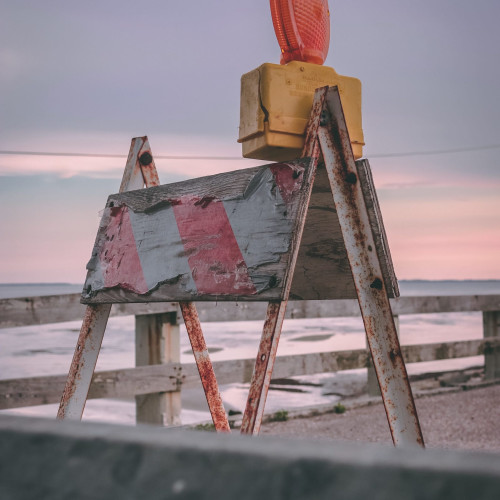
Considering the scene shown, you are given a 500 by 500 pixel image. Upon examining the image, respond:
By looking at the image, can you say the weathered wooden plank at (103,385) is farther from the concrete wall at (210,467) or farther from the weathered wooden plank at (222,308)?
the concrete wall at (210,467)

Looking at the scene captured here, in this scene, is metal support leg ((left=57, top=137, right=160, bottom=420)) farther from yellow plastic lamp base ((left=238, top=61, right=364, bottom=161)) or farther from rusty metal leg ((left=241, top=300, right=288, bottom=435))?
rusty metal leg ((left=241, top=300, right=288, bottom=435))

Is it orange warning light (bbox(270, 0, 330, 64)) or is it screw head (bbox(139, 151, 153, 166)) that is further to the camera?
screw head (bbox(139, 151, 153, 166))

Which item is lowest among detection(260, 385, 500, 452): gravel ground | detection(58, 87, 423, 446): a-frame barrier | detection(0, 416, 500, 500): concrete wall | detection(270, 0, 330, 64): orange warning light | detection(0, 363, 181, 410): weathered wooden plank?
detection(260, 385, 500, 452): gravel ground

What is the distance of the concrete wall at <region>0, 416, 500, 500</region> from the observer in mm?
366

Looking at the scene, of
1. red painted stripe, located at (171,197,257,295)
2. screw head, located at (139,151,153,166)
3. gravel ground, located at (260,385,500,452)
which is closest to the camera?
red painted stripe, located at (171,197,257,295)

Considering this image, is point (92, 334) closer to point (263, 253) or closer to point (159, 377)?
point (263, 253)

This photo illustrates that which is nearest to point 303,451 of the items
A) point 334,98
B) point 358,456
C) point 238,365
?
point 358,456

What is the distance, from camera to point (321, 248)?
2590 mm

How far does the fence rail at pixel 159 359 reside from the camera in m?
4.48

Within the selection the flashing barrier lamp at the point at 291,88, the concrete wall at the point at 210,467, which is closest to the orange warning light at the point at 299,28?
the flashing barrier lamp at the point at 291,88

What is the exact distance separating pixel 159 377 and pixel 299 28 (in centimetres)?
319

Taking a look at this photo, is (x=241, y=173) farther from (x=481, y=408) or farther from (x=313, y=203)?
(x=481, y=408)

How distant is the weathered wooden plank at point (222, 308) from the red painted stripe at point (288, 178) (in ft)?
3.84

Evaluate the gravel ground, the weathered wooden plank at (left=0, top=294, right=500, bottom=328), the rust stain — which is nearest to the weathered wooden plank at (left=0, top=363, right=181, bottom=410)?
the weathered wooden plank at (left=0, top=294, right=500, bottom=328)
